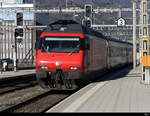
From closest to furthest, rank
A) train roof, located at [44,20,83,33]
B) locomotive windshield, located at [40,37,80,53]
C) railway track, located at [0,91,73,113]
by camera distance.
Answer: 1. railway track, located at [0,91,73,113]
2. locomotive windshield, located at [40,37,80,53]
3. train roof, located at [44,20,83,33]

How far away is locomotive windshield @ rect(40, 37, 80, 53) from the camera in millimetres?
14656

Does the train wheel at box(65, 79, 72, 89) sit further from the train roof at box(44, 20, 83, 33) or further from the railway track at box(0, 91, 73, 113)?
the train roof at box(44, 20, 83, 33)

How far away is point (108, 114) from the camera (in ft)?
27.0

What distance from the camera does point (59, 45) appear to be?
14.8 m

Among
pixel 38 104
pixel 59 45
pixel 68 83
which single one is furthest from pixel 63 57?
pixel 38 104

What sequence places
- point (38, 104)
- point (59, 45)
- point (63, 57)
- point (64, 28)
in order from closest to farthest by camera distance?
point (38, 104)
point (63, 57)
point (59, 45)
point (64, 28)

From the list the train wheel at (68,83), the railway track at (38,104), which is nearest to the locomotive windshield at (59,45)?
the train wheel at (68,83)

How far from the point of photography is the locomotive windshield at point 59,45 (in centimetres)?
1466

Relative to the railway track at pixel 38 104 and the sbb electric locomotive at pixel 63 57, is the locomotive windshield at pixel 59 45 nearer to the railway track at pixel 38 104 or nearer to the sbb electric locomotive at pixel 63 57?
the sbb electric locomotive at pixel 63 57

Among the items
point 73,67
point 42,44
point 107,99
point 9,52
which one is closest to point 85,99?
point 107,99

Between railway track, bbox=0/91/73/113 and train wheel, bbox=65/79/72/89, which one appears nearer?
railway track, bbox=0/91/73/113

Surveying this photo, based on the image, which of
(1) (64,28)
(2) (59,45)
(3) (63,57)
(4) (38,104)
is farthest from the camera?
(1) (64,28)

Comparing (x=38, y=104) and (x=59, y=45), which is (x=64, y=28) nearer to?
(x=59, y=45)

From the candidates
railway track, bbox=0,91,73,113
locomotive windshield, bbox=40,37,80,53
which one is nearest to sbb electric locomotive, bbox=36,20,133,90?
locomotive windshield, bbox=40,37,80,53
